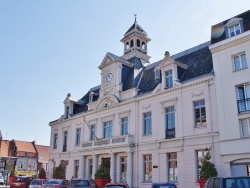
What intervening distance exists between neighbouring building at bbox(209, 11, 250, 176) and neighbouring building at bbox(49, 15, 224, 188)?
74 centimetres

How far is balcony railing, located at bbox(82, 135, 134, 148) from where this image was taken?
2684 cm

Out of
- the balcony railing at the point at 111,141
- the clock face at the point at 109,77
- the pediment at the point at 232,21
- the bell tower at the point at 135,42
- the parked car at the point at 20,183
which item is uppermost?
the bell tower at the point at 135,42

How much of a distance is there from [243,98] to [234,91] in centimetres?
77

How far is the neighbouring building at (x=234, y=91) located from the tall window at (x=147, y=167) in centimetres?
754

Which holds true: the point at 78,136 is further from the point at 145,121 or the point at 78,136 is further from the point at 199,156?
the point at 199,156

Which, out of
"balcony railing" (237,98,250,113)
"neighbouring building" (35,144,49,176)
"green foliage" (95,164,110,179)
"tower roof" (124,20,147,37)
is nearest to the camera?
"balcony railing" (237,98,250,113)

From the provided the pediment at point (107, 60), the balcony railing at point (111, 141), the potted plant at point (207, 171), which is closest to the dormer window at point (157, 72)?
the pediment at point (107, 60)

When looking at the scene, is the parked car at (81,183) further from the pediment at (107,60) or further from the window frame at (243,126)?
the pediment at (107,60)

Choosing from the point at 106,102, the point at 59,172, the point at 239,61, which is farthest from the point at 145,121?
the point at 59,172

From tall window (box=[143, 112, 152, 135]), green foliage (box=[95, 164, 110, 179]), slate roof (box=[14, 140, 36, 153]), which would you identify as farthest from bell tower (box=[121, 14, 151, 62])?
slate roof (box=[14, 140, 36, 153])

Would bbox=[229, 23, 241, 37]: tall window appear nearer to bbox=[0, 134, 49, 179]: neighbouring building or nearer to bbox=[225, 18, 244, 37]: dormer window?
bbox=[225, 18, 244, 37]: dormer window

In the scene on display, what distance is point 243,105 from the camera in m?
19.4

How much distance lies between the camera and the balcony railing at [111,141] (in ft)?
88.1

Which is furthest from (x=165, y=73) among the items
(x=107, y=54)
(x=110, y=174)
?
(x=110, y=174)
